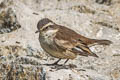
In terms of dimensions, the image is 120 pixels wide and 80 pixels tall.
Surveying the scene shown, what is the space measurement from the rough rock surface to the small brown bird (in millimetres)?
300

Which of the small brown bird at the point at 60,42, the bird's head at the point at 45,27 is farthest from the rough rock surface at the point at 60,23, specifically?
the bird's head at the point at 45,27

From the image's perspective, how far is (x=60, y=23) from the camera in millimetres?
12289

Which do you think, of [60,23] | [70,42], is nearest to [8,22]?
[60,23]

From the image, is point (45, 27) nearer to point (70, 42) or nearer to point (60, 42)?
point (60, 42)

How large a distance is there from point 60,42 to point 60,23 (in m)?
3.24

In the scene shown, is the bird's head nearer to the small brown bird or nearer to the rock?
the small brown bird

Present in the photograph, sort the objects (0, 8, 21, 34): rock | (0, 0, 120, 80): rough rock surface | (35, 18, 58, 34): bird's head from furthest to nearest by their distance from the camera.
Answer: (0, 8, 21, 34): rock, (35, 18, 58, 34): bird's head, (0, 0, 120, 80): rough rock surface

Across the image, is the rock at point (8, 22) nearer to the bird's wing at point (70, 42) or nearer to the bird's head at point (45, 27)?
the bird's head at point (45, 27)

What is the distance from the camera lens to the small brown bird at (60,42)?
896cm

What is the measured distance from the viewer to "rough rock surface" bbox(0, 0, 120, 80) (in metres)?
8.91

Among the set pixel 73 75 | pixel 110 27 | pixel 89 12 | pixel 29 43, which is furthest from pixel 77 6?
pixel 73 75

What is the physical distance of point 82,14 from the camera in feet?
42.1

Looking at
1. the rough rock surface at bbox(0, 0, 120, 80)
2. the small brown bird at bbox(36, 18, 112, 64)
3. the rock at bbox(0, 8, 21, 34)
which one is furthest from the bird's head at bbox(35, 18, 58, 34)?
the rock at bbox(0, 8, 21, 34)

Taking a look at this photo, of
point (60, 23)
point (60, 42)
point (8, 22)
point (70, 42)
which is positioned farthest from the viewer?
point (60, 23)
